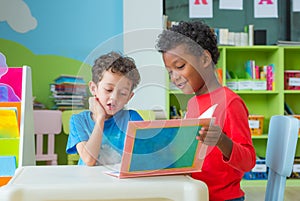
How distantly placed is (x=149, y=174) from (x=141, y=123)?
0.43 ft

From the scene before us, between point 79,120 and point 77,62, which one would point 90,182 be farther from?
point 77,62

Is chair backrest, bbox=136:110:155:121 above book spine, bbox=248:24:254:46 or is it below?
below

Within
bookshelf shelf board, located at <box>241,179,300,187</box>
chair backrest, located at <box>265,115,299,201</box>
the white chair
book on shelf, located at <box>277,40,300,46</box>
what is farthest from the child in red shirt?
book on shelf, located at <box>277,40,300,46</box>

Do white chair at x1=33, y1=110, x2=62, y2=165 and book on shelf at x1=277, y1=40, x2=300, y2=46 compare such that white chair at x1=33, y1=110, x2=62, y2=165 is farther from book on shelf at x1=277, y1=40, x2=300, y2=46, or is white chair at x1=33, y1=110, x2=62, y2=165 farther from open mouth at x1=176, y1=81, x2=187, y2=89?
open mouth at x1=176, y1=81, x2=187, y2=89

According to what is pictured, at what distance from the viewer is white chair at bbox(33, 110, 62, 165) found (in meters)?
3.31

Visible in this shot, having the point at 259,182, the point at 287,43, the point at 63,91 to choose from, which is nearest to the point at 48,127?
the point at 63,91

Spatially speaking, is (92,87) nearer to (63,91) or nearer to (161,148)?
(161,148)

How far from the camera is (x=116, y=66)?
871 mm

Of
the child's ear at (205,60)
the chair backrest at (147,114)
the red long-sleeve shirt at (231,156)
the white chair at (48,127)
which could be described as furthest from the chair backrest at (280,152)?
the white chair at (48,127)

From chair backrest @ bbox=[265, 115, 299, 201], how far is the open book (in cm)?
40

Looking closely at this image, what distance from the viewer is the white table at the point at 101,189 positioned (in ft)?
2.45

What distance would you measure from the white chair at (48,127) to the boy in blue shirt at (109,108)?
7.81 feet

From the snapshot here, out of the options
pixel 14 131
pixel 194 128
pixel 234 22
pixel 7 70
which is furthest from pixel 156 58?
pixel 234 22

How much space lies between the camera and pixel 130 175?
82cm
